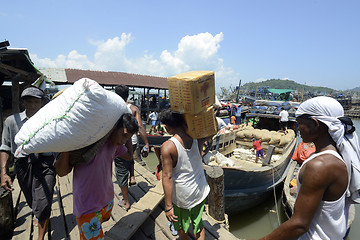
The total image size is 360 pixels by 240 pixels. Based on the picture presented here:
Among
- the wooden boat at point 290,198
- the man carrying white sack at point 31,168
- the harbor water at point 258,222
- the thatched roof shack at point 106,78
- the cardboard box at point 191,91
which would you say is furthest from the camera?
the thatched roof shack at point 106,78

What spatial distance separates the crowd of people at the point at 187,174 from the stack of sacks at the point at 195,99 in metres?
0.16

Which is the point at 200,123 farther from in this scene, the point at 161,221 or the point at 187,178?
the point at 161,221

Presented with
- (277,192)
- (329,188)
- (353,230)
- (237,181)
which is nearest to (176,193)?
(329,188)

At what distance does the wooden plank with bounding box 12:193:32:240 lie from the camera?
2.38 m

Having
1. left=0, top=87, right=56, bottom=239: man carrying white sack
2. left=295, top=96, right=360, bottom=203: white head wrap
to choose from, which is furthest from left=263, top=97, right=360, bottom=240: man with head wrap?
left=0, top=87, right=56, bottom=239: man carrying white sack

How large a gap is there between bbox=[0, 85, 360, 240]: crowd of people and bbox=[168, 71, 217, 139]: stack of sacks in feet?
0.52

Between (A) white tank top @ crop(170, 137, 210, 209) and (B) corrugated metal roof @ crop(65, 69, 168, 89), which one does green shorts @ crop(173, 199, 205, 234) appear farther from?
(B) corrugated metal roof @ crop(65, 69, 168, 89)

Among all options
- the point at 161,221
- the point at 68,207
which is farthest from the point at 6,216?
the point at 161,221

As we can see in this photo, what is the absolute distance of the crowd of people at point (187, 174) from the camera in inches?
44.6

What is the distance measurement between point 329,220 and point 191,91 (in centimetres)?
127

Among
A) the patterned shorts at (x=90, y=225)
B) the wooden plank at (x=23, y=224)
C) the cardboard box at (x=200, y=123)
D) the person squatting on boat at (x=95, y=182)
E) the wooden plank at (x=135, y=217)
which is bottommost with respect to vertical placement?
the wooden plank at (x=23, y=224)

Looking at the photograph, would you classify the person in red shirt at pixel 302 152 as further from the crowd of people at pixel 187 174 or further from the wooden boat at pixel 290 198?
the crowd of people at pixel 187 174

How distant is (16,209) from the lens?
2.89 m

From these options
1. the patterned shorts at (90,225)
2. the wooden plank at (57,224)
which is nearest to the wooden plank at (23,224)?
the wooden plank at (57,224)
